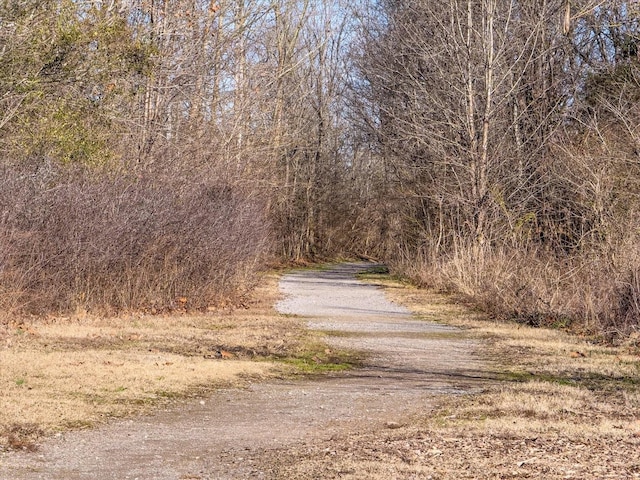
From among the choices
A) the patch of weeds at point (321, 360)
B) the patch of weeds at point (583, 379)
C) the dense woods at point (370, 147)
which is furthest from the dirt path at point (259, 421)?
the dense woods at point (370, 147)

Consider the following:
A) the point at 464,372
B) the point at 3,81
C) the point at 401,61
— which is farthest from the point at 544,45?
the point at 464,372

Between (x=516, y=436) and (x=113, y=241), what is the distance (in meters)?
10.9

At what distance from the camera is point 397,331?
58.6 ft

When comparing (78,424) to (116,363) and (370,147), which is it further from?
(370,147)

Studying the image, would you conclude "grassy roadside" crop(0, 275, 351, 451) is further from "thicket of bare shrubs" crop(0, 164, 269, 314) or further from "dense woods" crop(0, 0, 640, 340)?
"dense woods" crop(0, 0, 640, 340)

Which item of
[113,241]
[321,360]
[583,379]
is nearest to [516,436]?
[583,379]

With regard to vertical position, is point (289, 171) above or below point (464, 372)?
above

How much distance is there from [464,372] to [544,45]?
20.5 metres

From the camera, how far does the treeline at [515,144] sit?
2197 cm

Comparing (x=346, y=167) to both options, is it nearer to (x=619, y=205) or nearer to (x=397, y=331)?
(x=619, y=205)

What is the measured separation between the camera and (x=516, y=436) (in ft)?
26.9

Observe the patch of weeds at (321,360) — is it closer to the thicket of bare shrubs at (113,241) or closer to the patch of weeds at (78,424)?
the patch of weeds at (78,424)

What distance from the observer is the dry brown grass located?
29.7 feet

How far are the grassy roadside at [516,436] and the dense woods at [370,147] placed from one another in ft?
12.3
